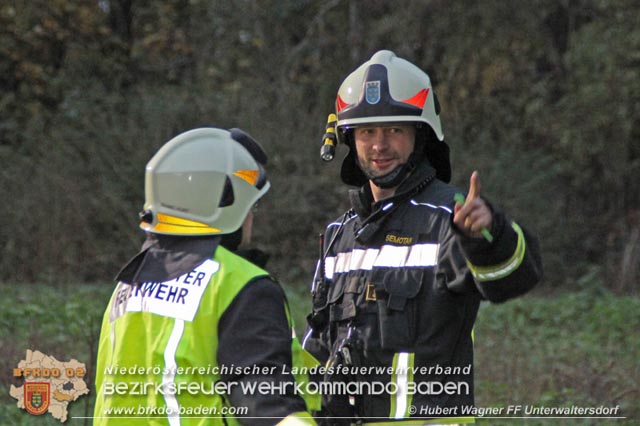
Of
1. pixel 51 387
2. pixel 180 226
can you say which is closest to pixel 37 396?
pixel 51 387

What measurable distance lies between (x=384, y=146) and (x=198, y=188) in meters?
1.05

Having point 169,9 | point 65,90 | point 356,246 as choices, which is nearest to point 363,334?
point 356,246

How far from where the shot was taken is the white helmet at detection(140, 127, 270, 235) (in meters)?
3.50

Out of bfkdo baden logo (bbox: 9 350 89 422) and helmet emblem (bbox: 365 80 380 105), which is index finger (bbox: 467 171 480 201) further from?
bfkdo baden logo (bbox: 9 350 89 422)

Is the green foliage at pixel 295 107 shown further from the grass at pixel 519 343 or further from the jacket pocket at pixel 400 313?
the jacket pocket at pixel 400 313

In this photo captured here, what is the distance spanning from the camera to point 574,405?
8031 mm

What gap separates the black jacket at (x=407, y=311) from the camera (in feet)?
12.8

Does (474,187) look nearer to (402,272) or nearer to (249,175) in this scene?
(402,272)

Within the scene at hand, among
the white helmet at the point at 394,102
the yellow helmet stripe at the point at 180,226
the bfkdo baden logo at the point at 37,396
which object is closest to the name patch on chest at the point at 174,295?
the yellow helmet stripe at the point at 180,226

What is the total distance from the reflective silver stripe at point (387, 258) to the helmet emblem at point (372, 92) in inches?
23.1

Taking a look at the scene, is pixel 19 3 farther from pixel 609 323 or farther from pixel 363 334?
pixel 363 334

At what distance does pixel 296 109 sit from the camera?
15977 millimetres

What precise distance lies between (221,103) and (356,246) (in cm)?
1179

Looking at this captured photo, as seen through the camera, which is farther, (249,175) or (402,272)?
(402,272)
